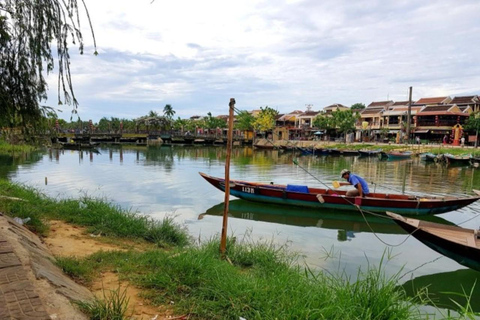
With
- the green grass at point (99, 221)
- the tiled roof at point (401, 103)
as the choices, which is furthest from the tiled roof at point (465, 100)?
the green grass at point (99, 221)

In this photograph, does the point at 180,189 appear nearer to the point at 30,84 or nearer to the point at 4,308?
the point at 30,84

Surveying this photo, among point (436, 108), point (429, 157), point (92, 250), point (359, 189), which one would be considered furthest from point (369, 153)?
point (92, 250)

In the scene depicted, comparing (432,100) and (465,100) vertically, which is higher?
(432,100)

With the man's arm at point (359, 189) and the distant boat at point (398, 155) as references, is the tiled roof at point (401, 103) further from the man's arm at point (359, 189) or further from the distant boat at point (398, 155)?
the man's arm at point (359, 189)

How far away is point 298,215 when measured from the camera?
11.2 meters

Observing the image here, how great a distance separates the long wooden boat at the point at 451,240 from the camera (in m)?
5.90

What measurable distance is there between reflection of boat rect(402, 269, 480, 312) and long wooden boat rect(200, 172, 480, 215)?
3.54m

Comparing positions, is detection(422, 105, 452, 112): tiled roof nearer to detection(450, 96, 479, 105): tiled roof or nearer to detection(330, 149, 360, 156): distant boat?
detection(450, 96, 479, 105): tiled roof

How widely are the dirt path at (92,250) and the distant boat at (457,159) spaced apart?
29898 millimetres

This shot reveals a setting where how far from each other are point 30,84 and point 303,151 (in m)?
38.1

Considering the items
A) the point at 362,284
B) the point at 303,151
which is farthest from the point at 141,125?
the point at 362,284

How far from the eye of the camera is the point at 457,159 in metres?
27.8

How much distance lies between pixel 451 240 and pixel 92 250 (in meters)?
6.22

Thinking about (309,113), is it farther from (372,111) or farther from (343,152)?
(343,152)
